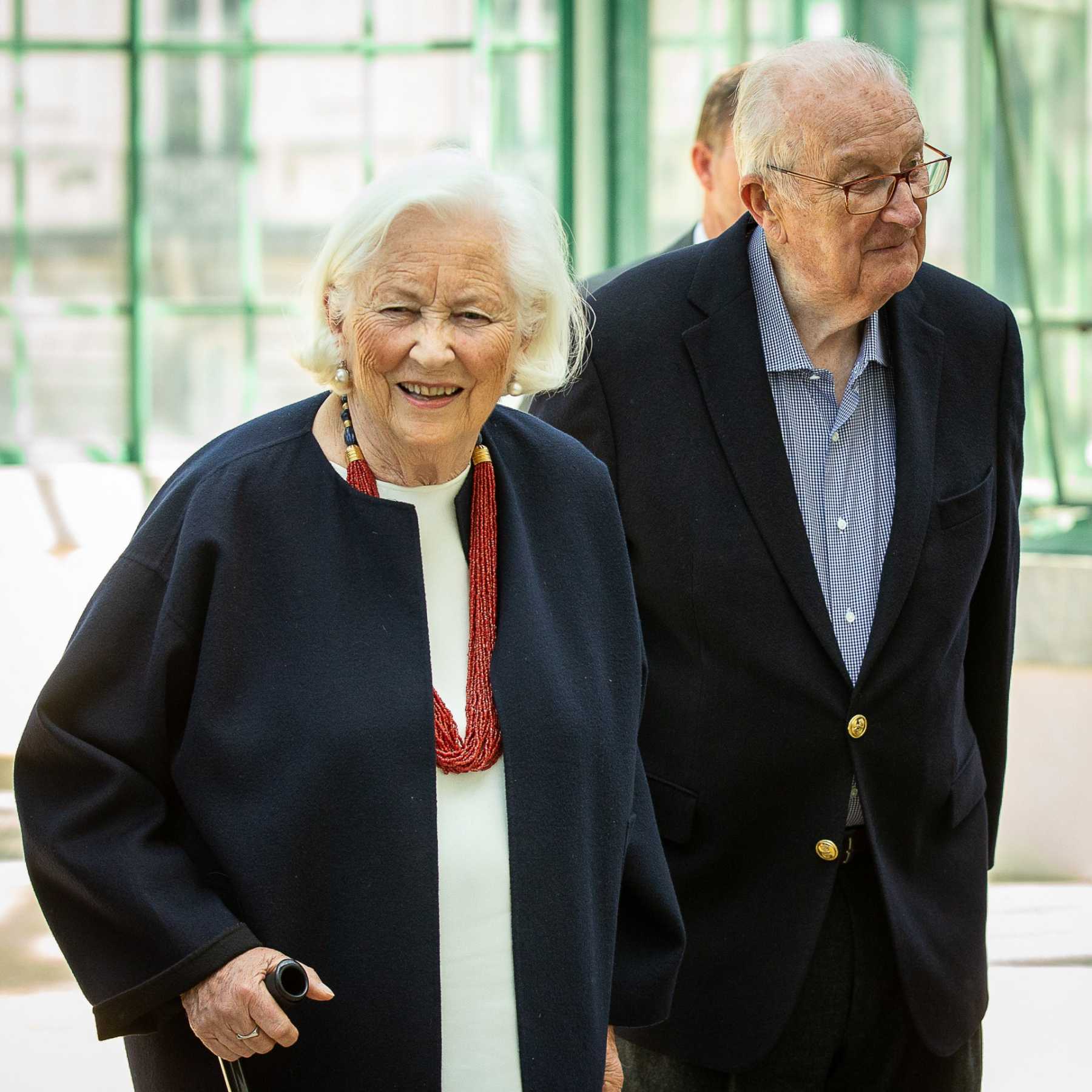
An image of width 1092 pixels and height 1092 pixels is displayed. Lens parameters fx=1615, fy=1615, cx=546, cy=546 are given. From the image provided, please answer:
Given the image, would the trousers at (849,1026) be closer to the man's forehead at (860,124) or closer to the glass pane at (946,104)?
the man's forehead at (860,124)

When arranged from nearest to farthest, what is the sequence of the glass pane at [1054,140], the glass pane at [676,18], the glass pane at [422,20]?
the glass pane at [1054,140] → the glass pane at [676,18] → the glass pane at [422,20]

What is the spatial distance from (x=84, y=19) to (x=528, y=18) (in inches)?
89.0

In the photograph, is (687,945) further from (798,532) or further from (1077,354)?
(1077,354)

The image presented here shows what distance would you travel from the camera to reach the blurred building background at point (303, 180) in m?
5.77

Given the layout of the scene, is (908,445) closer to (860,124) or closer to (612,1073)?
(860,124)

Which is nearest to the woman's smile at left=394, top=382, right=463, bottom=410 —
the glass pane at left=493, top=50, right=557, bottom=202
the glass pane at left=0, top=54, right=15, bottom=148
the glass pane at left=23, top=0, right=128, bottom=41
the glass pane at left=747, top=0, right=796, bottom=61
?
the glass pane at left=747, top=0, right=796, bottom=61

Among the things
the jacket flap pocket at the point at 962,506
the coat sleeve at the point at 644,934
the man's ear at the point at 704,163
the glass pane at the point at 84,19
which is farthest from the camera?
the glass pane at the point at 84,19

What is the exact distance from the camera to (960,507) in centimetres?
218

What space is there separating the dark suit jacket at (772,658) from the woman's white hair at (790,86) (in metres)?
0.16

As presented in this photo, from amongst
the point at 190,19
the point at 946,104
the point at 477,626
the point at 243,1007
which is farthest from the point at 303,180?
the point at 243,1007

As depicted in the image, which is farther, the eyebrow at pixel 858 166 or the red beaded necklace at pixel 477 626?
the eyebrow at pixel 858 166

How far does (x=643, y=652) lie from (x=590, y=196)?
18.9 ft

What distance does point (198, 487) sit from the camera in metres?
1.68

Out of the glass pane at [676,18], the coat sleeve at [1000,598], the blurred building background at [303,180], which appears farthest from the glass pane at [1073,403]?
the coat sleeve at [1000,598]
